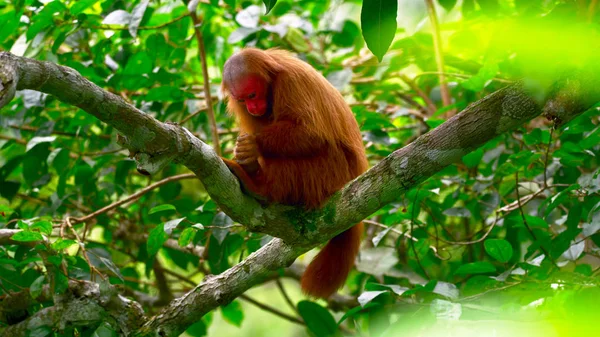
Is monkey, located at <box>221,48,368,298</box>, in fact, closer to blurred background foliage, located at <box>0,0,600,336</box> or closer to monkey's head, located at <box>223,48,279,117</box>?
monkey's head, located at <box>223,48,279,117</box>

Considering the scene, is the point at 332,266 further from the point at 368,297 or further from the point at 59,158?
the point at 59,158

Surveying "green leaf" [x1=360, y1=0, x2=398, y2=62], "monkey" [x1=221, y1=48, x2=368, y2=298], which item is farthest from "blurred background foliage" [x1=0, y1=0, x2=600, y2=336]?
"monkey" [x1=221, y1=48, x2=368, y2=298]

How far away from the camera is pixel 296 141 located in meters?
3.64

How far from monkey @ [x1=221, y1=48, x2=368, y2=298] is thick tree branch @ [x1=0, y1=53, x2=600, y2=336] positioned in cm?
15

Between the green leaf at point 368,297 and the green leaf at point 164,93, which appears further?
the green leaf at point 164,93

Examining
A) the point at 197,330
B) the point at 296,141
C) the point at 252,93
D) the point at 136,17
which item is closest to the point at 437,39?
the point at 252,93

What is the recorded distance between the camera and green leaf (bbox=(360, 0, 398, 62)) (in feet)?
7.91

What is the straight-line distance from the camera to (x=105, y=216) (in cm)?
498

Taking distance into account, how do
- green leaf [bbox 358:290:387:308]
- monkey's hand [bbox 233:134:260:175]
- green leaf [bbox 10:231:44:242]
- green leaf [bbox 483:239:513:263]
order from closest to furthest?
green leaf [bbox 10:231:44:242] < green leaf [bbox 358:290:387:308] < green leaf [bbox 483:239:513:263] < monkey's hand [bbox 233:134:260:175]

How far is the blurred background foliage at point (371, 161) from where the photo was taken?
3145 mm

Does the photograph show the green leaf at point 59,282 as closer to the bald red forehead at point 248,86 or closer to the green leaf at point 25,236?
the green leaf at point 25,236

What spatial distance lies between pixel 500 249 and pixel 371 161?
2777mm

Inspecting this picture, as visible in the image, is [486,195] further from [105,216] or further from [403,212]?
[105,216]

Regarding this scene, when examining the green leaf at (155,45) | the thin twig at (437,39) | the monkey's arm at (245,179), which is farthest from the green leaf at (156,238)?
the thin twig at (437,39)
